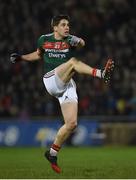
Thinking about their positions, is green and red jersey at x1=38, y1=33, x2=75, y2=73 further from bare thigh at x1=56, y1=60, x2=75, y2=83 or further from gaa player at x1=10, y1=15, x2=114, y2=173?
bare thigh at x1=56, y1=60, x2=75, y2=83

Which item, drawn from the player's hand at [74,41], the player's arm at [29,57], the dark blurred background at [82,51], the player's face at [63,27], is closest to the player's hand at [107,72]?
the player's hand at [74,41]

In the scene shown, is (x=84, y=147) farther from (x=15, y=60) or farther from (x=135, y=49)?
(x=15, y=60)

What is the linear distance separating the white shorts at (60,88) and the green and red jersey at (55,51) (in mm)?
140

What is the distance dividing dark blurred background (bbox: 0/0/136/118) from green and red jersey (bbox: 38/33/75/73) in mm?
11026

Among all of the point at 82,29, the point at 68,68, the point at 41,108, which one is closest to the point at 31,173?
the point at 68,68

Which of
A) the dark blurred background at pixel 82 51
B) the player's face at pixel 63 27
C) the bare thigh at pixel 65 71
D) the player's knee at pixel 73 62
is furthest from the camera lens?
the dark blurred background at pixel 82 51

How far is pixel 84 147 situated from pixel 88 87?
2711 mm

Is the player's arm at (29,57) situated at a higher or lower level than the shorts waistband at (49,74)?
higher

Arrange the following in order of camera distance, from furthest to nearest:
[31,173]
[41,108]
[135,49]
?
[135,49] < [41,108] < [31,173]

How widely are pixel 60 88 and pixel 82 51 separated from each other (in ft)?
46.8

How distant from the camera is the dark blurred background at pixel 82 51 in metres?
21.8

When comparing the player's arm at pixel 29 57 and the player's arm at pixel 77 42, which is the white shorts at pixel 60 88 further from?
the player's arm at pixel 77 42

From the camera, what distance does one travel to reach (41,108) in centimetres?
2188

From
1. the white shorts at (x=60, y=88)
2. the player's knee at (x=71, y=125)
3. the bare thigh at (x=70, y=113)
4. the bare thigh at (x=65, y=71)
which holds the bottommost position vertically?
the player's knee at (x=71, y=125)
